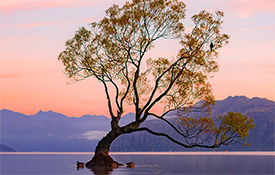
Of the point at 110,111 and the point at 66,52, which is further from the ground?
the point at 66,52

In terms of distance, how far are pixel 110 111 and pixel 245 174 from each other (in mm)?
22883

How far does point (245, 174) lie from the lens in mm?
68688

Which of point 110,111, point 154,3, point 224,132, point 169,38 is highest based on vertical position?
point 154,3

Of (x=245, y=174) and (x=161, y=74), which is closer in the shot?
(x=161, y=74)

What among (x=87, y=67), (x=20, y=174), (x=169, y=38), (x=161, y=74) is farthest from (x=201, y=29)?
(x=20, y=174)

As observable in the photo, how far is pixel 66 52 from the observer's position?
217 ft

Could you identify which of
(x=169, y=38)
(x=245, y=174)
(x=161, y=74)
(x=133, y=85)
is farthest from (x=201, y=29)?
(x=245, y=174)

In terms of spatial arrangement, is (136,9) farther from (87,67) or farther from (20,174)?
(20,174)

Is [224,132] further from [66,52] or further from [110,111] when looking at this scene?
[66,52]

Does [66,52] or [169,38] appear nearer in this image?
[169,38]

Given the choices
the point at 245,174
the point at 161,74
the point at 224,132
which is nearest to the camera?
the point at 224,132

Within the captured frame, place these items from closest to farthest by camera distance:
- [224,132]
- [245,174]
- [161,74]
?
[224,132] < [161,74] < [245,174]

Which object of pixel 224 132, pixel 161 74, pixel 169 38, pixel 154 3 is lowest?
pixel 224 132

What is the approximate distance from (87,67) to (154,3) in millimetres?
13797
